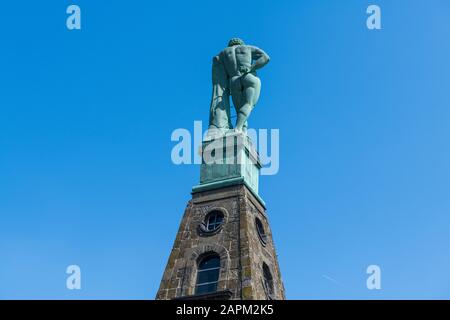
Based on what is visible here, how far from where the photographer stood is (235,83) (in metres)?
34.2

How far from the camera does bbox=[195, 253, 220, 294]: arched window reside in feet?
89.4

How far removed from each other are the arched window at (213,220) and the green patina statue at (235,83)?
15.1ft

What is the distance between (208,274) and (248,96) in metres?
9.91

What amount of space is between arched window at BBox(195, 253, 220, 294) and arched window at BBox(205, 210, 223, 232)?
5.32ft

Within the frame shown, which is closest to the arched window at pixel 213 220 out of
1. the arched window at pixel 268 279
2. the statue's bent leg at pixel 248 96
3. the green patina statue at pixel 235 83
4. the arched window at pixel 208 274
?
the arched window at pixel 208 274

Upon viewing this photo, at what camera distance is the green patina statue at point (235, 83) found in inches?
1319

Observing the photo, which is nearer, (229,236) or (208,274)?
(208,274)

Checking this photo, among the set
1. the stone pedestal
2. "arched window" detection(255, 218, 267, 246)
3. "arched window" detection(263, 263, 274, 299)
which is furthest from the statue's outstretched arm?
"arched window" detection(263, 263, 274, 299)

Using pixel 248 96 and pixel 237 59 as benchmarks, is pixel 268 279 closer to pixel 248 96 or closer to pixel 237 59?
pixel 248 96

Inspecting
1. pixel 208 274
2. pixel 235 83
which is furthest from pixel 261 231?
pixel 235 83

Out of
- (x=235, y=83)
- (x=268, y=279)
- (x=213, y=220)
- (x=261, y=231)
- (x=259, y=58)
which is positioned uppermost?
(x=259, y=58)

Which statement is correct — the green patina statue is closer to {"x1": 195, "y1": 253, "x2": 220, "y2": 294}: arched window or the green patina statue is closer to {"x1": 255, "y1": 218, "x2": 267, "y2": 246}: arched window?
{"x1": 255, "y1": 218, "x2": 267, "y2": 246}: arched window
